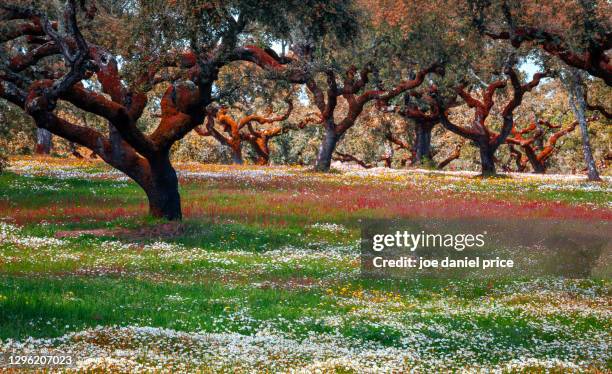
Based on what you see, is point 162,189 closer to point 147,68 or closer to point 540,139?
point 147,68

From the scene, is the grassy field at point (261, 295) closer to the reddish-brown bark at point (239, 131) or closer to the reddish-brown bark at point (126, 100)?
the reddish-brown bark at point (126, 100)

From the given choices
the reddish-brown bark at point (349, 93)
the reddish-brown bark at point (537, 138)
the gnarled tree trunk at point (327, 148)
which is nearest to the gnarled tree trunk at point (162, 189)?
the reddish-brown bark at point (349, 93)

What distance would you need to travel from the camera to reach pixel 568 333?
41.5 feet

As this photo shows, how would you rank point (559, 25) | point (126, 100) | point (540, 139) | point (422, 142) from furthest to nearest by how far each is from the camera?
point (540, 139)
point (422, 142)
point (559, 25)
point (126, 100)

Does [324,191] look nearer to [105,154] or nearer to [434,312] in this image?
[105,154]

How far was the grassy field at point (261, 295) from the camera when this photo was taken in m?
10.3

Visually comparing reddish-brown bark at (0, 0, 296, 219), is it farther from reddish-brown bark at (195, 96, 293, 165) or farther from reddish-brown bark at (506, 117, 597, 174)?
reddish-brown bark at (506, 117, 597, 174)

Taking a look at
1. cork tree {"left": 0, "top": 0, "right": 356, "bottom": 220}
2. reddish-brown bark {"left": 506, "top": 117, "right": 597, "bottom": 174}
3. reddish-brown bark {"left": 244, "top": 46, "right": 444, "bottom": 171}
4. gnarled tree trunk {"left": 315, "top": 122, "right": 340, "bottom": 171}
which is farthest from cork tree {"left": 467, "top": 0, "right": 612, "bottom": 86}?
reddish-brown bark {"left": 506, "top": 117, "right": 597, "bottom": 174}

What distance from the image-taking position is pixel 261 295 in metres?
15.1

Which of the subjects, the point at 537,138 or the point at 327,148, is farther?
the point at 537,138

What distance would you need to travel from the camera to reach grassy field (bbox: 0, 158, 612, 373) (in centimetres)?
1030

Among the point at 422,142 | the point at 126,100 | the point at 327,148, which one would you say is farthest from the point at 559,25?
the point at 422,142

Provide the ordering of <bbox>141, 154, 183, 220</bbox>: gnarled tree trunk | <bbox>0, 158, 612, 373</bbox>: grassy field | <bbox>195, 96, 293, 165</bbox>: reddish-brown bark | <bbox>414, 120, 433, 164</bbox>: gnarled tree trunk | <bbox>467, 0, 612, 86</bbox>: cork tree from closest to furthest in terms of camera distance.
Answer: <bbox>0, 158, 612, 373</bbox>: grassy field, <bbox>141, 154, 183, 220</bbox>: gnarled tree trunk, <bbox>467, 0, 612, 86</bbox>: cork tree, <bbox>414, 120, 433, 164</bbox>: gnarled tree trunk, <bbox>195, 96, 293, 165</bbox>: reddish-brown bark

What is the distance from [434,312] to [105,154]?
14929mm
